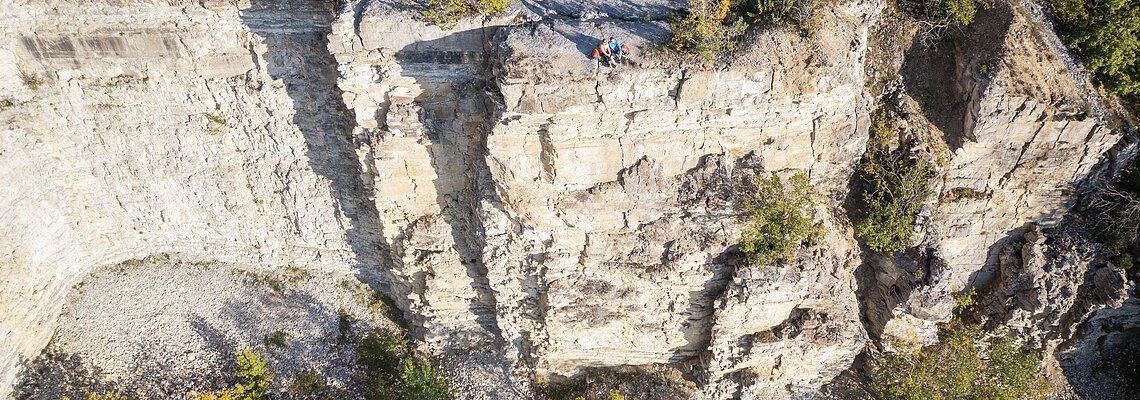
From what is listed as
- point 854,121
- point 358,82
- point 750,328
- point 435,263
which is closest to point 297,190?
point 435,263

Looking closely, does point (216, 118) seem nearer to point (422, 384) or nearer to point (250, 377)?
point (250, 377)

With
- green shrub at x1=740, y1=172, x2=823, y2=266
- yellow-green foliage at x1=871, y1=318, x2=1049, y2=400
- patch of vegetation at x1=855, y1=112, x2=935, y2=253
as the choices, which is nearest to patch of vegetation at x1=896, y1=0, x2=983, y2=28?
patch of vegetation at x1=855, y1=112, x2=935, y2=253

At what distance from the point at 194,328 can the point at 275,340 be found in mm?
2348

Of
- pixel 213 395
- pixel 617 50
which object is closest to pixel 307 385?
pixel 213 395

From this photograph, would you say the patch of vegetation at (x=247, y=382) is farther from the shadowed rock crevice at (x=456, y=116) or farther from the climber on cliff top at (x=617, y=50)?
the climber on cliff top at (x=617, y=50)

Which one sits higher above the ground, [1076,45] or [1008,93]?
[1076,45]

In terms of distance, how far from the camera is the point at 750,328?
13.8m

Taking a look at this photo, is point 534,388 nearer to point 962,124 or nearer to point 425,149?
point 425,149

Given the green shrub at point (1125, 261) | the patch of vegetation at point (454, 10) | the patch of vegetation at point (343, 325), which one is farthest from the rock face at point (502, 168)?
the green shrub at point (1125, 261)

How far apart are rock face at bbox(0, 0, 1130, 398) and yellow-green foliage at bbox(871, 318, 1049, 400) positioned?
86 centimetres

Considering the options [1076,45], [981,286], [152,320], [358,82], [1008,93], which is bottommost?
[152,320]

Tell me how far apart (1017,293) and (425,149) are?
49.0 ft

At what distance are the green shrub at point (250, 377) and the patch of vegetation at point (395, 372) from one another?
2.57 metres

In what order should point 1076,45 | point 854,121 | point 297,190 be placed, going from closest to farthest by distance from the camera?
point 854,121 < point 1076,45 < point 297,190
